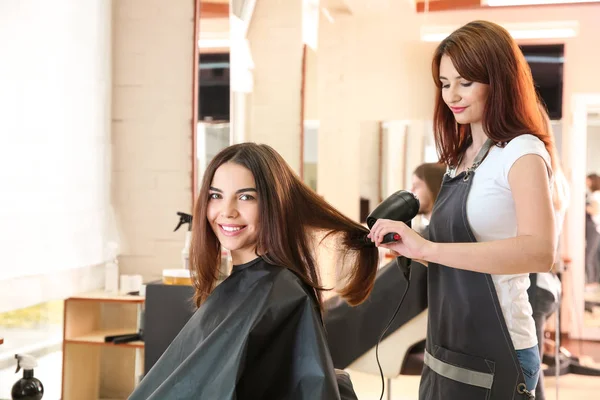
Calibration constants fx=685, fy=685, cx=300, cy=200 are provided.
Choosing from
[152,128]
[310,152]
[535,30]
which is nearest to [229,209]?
[152,128]

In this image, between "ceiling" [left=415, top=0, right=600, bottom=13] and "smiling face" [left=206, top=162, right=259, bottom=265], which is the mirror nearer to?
"ceiling" [left=415, top=0, right=600, bottom=13]

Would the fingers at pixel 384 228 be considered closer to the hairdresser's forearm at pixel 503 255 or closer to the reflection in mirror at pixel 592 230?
the hairdresser's forearm at pixel 503 255

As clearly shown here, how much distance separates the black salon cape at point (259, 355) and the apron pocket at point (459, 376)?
9.5 inches

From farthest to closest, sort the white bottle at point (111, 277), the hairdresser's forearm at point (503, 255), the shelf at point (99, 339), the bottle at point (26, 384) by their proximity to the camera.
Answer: the white bottle at point (111, 277) → the shelf at point (99, 339) → the bottle at point (26, 384) → the hairdresser's forearm at point (503, 255)

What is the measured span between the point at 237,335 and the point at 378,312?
1.35 m

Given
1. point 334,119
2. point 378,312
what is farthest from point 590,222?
point 378,312

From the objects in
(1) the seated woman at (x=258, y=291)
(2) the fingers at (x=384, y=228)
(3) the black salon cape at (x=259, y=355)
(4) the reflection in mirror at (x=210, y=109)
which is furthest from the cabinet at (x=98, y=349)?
(2) the fingers at (x=384, y=228)

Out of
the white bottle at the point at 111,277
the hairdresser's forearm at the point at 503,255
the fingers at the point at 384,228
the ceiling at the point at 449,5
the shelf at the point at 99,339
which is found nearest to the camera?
the hairdresser's forearm at the point at 503,255

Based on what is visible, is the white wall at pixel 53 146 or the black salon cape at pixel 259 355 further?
the white wall at pixel 53 146

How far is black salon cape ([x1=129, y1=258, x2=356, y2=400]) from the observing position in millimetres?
1322

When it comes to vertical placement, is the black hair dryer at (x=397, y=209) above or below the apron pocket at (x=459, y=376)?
above

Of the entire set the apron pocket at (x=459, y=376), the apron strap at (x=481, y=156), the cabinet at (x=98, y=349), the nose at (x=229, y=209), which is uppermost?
the apron strap at (x=481, y=156)

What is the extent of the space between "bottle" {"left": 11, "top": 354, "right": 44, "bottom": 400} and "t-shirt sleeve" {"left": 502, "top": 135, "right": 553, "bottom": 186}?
199 cm

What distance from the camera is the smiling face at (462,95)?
1413 millimetres
